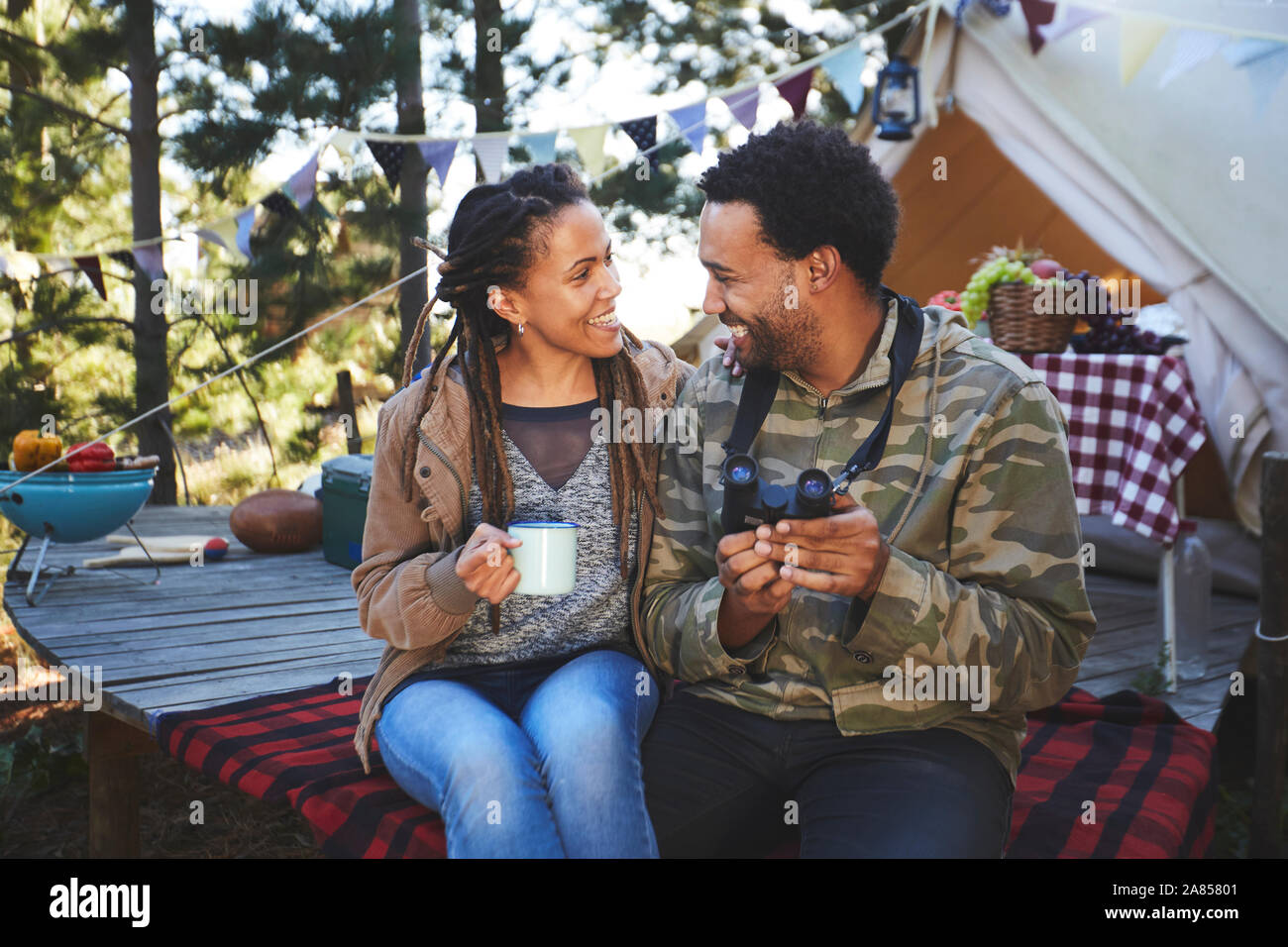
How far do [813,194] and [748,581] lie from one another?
77cm

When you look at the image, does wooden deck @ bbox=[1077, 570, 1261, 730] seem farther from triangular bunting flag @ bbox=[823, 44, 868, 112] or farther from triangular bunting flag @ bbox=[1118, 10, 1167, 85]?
triangular bunting flag @ bbox=[823, 44, 868, 112]

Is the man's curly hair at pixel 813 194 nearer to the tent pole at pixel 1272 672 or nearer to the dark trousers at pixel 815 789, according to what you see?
the dark trousers at pixel 815 789

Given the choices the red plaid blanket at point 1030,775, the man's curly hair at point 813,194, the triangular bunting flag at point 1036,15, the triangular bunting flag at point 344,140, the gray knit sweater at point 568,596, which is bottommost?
the red plaid blanket at point 1030,775

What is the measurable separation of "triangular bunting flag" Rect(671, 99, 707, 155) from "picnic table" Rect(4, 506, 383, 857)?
2.49 meters

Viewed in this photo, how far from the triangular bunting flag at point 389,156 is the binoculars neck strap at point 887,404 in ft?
12.4

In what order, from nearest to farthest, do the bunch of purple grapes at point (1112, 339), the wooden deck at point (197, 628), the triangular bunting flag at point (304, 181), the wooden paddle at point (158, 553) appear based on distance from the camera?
the wooden deck at point (197, 628), the bunch of purple grapes at point (1112, 339), the wooden paddle at point (158, 553), the triangular bunting flag at point (304, 181)

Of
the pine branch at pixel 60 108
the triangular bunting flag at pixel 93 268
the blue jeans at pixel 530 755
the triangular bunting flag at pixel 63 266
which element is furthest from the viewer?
the triangular bunting flag at pixel 63 266

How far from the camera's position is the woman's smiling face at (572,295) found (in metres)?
2.11

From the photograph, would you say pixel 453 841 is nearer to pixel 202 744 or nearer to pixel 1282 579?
pixel 202 744

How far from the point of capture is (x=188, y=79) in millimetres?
6969

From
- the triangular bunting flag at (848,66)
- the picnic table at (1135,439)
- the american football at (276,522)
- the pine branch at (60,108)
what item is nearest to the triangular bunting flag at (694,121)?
the triangular bunting flag at (848,66)

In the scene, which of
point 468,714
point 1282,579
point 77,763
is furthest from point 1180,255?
point 77,763

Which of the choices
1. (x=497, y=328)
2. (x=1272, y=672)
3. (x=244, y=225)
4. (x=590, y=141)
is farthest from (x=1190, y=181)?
(x=244, y=225)

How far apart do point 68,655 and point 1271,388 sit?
4210mm
